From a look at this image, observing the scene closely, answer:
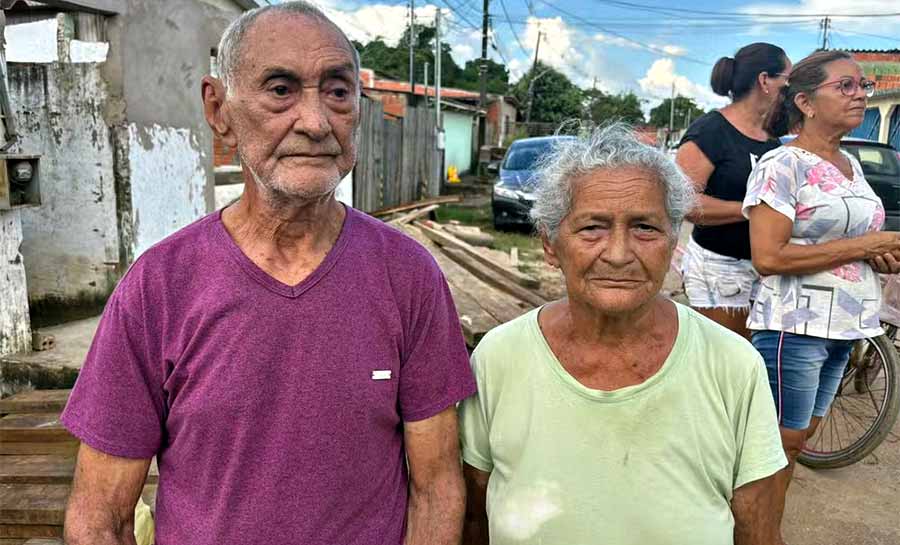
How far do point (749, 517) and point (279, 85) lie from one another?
4.89 feet

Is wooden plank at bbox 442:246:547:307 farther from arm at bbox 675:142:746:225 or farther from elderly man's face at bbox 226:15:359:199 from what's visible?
elderly man's face at bbox 226:15:359:199

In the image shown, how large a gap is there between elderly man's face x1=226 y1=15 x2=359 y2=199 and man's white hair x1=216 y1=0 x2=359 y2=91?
0.01 meters

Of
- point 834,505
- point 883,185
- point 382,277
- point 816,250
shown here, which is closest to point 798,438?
point 816,250

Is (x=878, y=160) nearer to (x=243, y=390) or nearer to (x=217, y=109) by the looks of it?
(x=217, y=109)

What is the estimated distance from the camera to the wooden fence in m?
11.9

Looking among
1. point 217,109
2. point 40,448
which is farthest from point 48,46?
point 217,109

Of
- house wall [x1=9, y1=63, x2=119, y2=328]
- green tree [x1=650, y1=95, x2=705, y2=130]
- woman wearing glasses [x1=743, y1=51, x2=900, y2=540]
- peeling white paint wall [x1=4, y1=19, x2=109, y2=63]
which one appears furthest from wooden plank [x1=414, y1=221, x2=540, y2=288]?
green tree [x1=650, y1=95, x2=705, y2=130]

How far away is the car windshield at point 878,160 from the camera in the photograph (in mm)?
8406

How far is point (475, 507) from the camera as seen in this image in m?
1.76

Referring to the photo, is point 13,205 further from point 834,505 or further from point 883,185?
point 883,185

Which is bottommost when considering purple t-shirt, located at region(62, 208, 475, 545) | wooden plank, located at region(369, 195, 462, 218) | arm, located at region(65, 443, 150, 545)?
wooden plank, located at region(369, 195, 462, 218)

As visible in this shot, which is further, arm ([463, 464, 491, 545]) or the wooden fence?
the wooden fence

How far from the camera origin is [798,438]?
8.55 feet

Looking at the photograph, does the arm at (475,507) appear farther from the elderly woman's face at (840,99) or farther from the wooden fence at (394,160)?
the wooden fence at (394,160)
